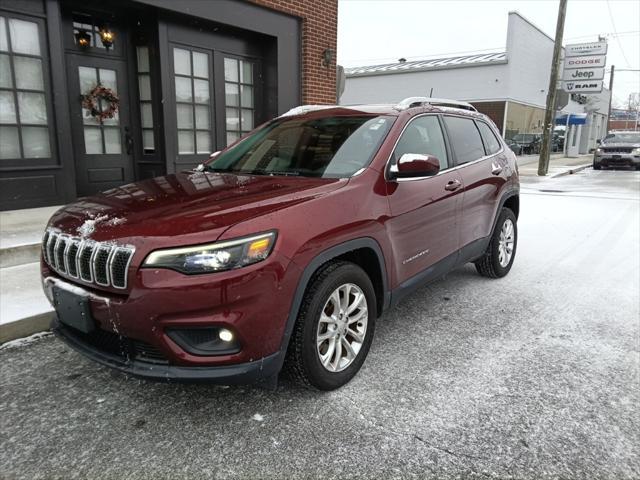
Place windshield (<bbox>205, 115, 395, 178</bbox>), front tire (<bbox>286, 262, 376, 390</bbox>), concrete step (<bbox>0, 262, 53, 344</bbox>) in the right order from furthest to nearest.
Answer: concrete step (<bbox>0, 262, 53, 344</bbox>) → windshield (<bbox>205, 115, 395, 178</bbox>) → front tire (<bbox>286, 262, 376, 390</bbox>)

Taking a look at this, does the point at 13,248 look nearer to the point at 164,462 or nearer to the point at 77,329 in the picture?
the point at 77,329

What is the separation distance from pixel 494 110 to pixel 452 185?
77.8 feet

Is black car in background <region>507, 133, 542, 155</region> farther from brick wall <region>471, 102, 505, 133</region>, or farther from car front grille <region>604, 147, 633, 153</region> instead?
car front grille <region>604, 147, 633, 153</region>

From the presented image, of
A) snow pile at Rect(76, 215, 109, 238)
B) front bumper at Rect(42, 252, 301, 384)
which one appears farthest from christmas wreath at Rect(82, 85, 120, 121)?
front bumper at Rect(42, 252, 301, 384)

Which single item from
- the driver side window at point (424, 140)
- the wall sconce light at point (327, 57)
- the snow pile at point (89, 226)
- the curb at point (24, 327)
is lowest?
the curb at point (24, 327)

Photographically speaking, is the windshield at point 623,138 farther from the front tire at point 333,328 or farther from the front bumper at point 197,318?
the front bumper at point 197,318

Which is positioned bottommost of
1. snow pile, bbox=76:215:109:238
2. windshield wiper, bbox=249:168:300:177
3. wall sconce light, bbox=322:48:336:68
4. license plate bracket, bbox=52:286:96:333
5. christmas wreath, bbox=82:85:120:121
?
license plate bracket, bbox=52:286:96:333

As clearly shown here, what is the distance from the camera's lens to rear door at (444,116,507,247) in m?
4.21

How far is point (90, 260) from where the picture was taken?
2.45 metres

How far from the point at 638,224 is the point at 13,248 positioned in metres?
9.40

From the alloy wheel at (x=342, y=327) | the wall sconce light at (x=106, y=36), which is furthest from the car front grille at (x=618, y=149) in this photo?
the alloy wheel at (x=342, y=327)

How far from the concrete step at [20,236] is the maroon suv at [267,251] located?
216 centimetres

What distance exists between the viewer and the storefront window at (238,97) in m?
8.62

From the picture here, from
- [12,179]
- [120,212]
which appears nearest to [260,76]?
[12,179]
